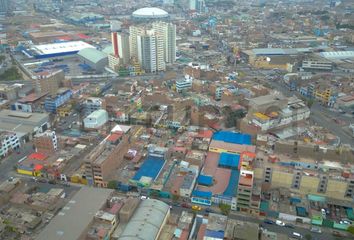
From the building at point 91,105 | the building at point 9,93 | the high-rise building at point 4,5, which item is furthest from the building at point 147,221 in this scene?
the high-rise building at point 4,5

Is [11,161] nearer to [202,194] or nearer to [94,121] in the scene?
[94,121]

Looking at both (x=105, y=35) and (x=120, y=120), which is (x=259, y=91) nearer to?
(x=120, y=120)

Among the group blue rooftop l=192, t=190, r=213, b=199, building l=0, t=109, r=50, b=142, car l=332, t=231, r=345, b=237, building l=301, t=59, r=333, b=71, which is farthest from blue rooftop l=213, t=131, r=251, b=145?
building l=301, t=59, r=333, b=71

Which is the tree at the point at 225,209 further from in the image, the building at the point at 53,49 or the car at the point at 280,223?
the building at the point at 53,49

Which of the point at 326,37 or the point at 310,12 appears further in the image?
the point at 310,12

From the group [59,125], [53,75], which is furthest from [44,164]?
[53,75]

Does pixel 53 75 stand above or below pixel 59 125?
above

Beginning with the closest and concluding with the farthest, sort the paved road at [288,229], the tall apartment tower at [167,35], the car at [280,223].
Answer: the paved road at [288,229]
the car at [280,223]
the tall apartment tower at [167,35]
